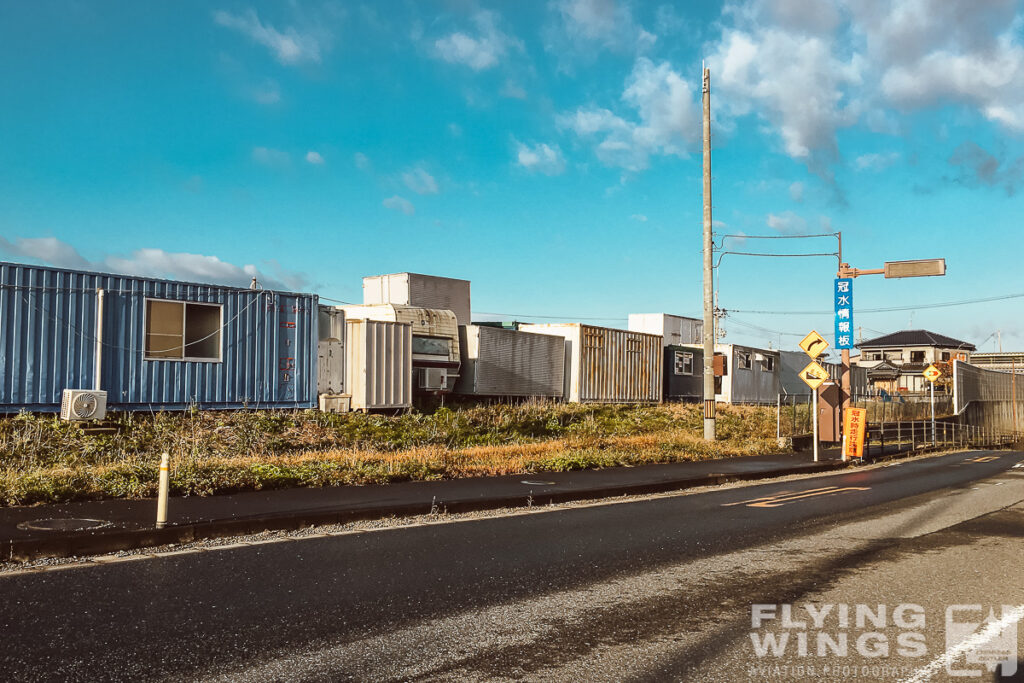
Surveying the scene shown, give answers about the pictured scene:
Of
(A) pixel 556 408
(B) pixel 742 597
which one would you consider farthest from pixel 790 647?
(A) pixel 556 408

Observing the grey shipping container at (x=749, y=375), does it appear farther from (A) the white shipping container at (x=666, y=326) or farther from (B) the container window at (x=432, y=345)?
(B) the container window at (x=432, y=345)

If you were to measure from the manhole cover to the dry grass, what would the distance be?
1.43 metres

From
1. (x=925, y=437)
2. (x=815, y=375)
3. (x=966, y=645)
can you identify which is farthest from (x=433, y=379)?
(x=966, y=645)

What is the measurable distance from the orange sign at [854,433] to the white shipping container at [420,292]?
12.9 m

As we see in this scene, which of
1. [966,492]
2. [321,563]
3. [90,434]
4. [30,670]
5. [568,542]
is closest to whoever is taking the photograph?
[30,670]

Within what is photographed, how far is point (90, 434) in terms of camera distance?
591 inches

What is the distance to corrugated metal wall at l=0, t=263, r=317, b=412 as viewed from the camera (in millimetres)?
15383

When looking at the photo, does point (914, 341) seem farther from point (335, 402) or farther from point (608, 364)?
point (335, 402)

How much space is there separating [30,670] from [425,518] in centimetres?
557

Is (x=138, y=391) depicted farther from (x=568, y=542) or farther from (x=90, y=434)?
(x=568, y=542)

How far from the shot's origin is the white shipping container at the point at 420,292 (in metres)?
26.3

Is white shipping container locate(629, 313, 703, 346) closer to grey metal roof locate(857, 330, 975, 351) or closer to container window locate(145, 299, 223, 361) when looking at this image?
container window locate(145, 299, 223, 361)

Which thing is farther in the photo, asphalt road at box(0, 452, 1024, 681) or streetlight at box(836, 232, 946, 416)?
streetlight at box(836, 232, 946, 416)

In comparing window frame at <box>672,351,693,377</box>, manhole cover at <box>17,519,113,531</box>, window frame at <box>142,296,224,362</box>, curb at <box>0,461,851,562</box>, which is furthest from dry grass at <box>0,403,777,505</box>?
window frame at <box>672,351,693,377</box>
